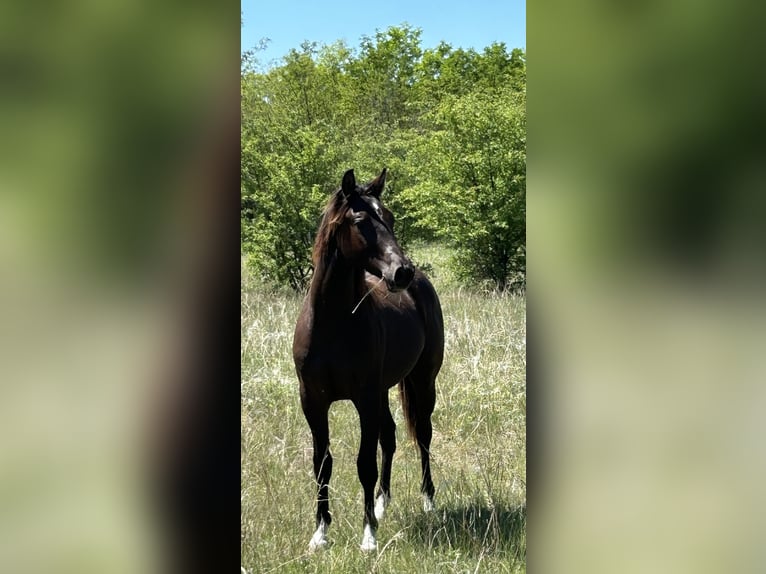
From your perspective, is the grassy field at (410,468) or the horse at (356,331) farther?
the grassy field at (410,468)

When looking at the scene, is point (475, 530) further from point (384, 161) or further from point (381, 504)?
point (384, 161)

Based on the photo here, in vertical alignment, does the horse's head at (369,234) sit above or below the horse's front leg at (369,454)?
above

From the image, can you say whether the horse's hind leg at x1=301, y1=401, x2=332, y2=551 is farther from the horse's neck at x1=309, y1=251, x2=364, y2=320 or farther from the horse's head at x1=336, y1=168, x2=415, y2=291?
the horse's head at x1=336, y1=168, x2=415, y2=291

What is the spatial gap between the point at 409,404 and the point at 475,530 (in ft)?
2.63

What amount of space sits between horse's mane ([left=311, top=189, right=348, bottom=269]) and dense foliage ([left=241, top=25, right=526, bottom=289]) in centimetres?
288

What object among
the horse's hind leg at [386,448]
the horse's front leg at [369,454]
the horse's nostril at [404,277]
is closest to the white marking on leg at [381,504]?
the horse's hind leg at [386,448]

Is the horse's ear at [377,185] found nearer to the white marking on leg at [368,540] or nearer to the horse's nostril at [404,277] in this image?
the horse's nostril at [404,277]

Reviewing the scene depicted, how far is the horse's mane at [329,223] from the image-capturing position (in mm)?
2285

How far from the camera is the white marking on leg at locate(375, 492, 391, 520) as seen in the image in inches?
108

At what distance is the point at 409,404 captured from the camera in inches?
123
